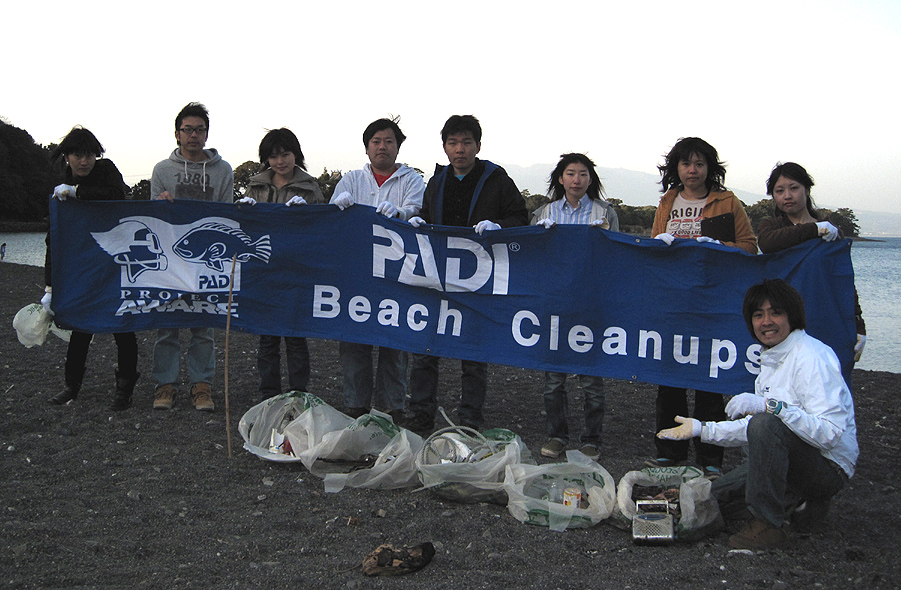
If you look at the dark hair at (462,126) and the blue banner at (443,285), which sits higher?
the dark hair at (462,126)

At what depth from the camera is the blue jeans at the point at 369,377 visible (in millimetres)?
5297

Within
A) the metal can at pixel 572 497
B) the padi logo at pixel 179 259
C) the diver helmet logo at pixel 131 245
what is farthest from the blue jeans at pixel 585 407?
the diver helmet logo at pixel 131 245

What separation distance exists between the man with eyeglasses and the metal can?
10.1 feet

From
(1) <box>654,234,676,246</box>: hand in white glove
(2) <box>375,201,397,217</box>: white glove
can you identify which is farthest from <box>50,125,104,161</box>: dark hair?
(1) <box>654,234,676,246</box>: hand in white glove

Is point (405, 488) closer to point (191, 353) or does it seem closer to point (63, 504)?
point (63, 504)

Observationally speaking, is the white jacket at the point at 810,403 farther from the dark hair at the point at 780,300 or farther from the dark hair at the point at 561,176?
the dark hair at the point at 561,176

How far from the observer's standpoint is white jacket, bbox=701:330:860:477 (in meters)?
3.27

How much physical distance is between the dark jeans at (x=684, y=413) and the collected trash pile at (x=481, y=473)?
32.7 inches

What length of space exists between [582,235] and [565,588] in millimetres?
2530

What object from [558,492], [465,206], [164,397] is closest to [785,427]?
[558,492]

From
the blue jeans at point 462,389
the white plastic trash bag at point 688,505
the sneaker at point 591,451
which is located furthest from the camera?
the blue jeans at point 462,389

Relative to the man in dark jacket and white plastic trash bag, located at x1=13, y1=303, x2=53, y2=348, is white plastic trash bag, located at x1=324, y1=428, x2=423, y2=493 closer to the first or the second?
the man in dark jacket

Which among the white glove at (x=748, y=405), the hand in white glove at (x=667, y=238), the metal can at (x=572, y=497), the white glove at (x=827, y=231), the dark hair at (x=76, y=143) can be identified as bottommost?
the metal can at (x=572, y=497)

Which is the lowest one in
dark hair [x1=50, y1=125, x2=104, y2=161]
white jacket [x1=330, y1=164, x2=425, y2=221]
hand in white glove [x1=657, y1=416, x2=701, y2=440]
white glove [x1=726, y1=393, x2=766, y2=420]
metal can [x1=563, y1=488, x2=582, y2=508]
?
metal can [x1=563, y1=488, x2=582, y2=508]
